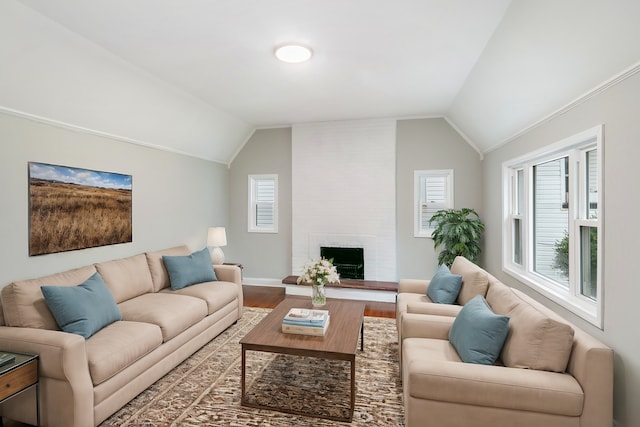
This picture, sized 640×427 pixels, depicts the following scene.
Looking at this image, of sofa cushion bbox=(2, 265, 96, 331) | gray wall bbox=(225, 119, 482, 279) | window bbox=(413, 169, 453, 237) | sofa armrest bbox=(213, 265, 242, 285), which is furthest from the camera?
window bbox=(413, 169, 453, 237)

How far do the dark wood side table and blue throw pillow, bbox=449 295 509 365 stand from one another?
272 cm

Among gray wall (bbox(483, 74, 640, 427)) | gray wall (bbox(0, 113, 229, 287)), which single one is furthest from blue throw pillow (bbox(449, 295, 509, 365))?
gray wall (bbox(0, 113, 229, 287))

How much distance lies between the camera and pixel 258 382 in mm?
2770

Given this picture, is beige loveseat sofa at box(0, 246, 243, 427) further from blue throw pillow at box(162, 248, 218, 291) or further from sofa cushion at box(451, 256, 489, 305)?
sofa cushion at box(451, 256, 489, 305)

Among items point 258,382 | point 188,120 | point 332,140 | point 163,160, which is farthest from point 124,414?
point 332,140

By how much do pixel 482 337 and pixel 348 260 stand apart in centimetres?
353

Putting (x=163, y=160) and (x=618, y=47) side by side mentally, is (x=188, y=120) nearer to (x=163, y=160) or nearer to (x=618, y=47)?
(x=163, y=160)

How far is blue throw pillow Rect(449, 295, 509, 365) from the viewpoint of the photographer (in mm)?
2035

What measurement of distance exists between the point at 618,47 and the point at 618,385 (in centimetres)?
187

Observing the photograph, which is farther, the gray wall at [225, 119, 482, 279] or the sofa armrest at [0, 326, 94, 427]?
the gray wall at [225, 119, 482, 279]

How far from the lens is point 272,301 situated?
5.15m

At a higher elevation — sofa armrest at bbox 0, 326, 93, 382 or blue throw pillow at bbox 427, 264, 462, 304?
blue throw pillow at bbox 427, 264, 462, 304

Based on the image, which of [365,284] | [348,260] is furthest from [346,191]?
[365,284]

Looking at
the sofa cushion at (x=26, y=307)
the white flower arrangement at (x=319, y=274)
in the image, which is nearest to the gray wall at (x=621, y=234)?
the white flower arrangement at (x=319, y=274)
